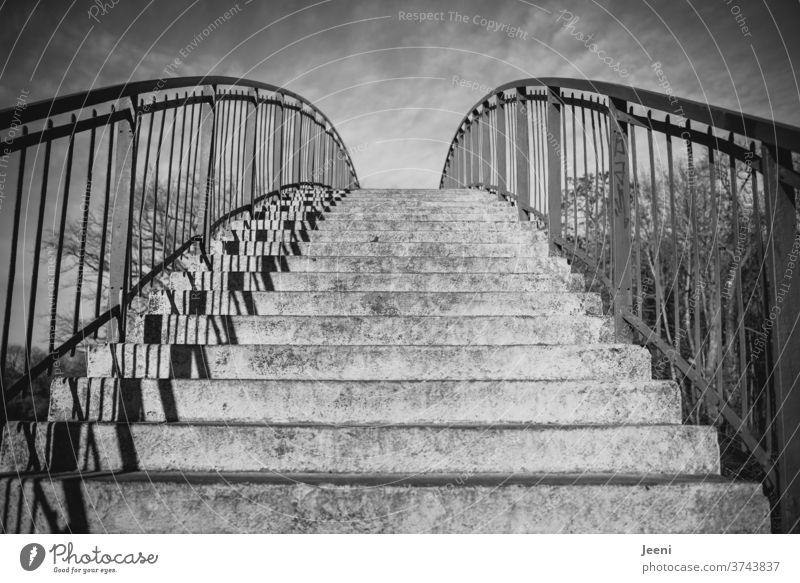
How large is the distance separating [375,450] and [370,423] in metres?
0.22

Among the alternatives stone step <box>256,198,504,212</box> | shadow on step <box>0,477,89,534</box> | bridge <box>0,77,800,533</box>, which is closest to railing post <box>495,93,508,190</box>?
stone step <box>256,198,504,212</box>

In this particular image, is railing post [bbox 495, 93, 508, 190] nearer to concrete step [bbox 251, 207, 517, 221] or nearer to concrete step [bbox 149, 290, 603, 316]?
concrete step [bbox 251, 207, 517, 221]

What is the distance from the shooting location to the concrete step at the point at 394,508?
2029mm

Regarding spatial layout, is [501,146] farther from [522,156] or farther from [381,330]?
[381,330]

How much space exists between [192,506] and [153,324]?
1379 millimetres

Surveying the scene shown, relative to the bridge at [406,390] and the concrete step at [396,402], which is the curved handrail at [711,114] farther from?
the concrete step at [396,402]

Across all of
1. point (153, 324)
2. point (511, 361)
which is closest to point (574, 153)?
point (511, 361)

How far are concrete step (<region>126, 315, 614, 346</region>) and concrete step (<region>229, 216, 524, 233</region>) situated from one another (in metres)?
2.03

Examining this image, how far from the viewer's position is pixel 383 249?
4.47 m

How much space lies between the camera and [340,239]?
15.9ft

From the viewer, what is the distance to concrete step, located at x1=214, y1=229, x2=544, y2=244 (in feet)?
15.7
